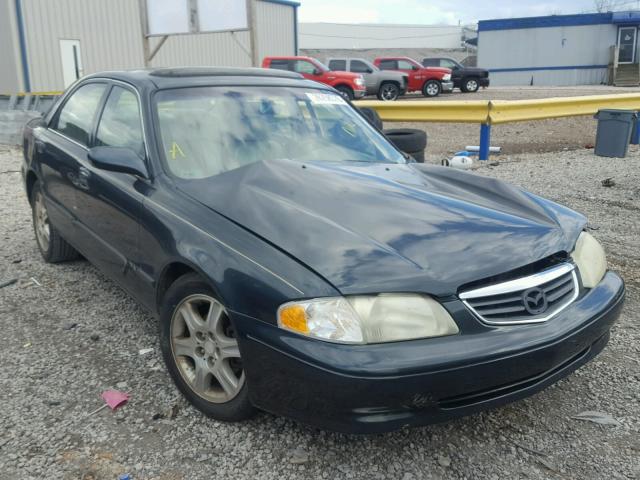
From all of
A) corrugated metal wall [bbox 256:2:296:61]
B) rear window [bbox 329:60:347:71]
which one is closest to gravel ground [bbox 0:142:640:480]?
rear window [bbox 329:60:347:71]

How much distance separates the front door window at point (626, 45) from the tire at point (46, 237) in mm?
42808

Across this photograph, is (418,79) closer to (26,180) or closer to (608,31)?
(608,31)

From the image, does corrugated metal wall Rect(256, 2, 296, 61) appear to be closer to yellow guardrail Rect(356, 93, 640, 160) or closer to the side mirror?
yellow guardrail Rect(356, 93, 640, 160)

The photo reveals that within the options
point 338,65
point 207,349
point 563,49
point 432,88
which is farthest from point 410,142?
point 563,49

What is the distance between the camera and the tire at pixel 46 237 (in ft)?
15.8

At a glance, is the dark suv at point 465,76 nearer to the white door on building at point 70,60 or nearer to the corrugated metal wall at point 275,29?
the corrugated metal wall at point 275,29

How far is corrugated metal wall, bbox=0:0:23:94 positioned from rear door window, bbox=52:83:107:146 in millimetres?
16448

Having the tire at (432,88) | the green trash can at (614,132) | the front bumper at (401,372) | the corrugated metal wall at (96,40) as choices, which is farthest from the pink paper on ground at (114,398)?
the tire at (432,88)

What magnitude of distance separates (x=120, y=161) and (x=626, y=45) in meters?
44.3

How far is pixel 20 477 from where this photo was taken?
2.44m

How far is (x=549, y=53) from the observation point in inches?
1645

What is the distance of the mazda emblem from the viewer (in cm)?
243

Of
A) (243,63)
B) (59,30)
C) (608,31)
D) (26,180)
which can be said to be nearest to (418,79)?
(243,63)

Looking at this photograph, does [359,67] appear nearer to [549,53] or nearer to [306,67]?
[306,67]
